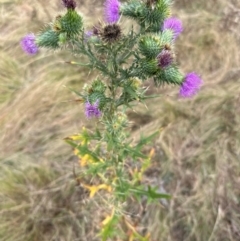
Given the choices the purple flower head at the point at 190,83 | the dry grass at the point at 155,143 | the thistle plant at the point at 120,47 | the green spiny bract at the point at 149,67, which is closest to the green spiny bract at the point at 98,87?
the thistle plant at the point at 120,47

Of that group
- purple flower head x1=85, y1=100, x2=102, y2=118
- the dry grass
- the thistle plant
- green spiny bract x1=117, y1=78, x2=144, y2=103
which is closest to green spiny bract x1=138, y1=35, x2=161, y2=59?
the thistle plant

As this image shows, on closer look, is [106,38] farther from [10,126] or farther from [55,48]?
[10,126]

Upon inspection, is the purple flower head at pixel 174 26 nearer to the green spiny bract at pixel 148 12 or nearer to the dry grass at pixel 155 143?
the green spiny bract at pixel 148 12

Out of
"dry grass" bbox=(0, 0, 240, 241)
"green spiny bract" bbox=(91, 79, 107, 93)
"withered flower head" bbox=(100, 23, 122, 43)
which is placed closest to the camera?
"withered flower head" bbox=(100, 23, 122, 43)

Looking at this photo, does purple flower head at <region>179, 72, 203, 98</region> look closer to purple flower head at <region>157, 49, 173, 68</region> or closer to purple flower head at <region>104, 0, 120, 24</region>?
purple flower head at <region>157, 49, 173, 68</region>

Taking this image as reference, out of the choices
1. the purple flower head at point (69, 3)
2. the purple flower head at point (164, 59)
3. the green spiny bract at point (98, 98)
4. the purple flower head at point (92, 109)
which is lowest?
the purple flower head at point (92, 109)

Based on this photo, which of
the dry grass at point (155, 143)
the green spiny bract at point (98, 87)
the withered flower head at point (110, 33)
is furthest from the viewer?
the dry grass at point (155, 143)
